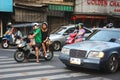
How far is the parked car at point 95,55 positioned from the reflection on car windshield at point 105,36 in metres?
0.14

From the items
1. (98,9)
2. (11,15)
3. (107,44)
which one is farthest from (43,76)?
(98,9)

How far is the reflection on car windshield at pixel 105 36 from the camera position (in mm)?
13393

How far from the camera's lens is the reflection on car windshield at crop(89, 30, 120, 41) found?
43.9 feet

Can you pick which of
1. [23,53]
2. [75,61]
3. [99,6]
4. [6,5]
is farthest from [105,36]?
[99,6]

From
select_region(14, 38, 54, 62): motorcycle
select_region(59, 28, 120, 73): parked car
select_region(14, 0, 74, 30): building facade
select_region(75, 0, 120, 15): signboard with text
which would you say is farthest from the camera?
select_region(75, 0, 120, 15): signboard with text

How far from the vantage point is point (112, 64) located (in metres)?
12.3

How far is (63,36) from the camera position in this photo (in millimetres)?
23172

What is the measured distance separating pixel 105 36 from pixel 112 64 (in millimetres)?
1533

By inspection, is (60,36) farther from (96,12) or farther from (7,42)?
(96,12)

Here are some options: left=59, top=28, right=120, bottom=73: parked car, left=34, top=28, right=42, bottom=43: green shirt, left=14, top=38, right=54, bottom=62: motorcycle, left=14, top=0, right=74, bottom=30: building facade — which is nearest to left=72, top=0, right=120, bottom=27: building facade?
left=14, top=0, right=74, bottom=30: building facade

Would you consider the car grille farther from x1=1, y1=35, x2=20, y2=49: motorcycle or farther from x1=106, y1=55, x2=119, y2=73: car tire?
x1=1, y1=35, x2=20, y2=49: motorcycle

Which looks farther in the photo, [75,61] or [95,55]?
[75,61]

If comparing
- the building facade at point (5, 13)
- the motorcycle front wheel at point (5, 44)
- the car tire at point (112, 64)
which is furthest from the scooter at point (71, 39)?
the building facade at point (5, 13)

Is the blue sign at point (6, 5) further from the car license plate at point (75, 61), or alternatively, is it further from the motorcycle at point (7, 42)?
the car license plate at point (75, 61)
